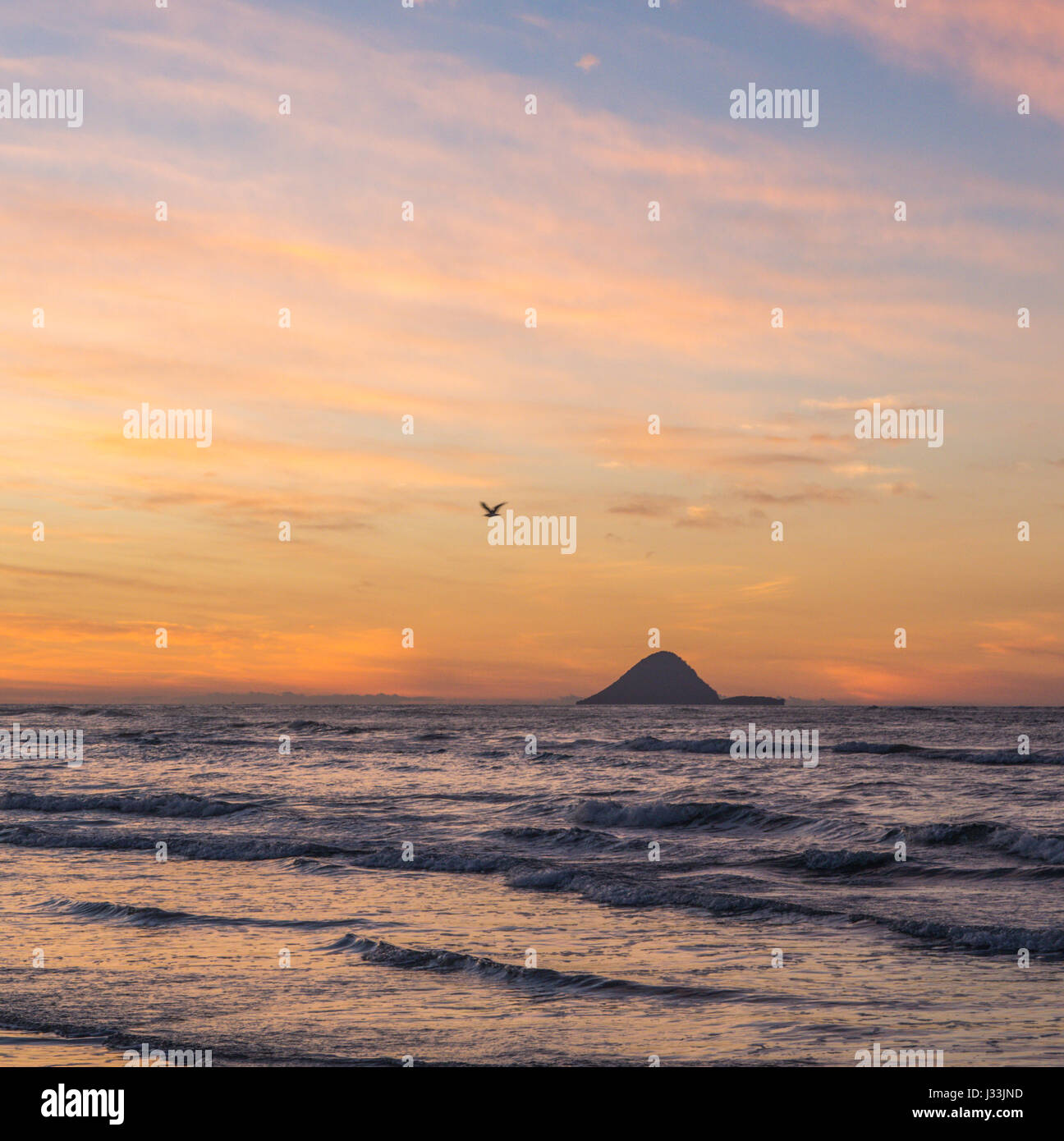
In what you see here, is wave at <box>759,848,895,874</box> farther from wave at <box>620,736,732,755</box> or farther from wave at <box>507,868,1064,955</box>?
wave at <box>620,736,732,755</box>

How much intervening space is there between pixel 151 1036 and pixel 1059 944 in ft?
41.1

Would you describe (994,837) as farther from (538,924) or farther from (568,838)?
(538,924)

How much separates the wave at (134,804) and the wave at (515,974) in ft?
69.1

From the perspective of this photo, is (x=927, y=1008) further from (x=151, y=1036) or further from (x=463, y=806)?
(x=463, y=806)

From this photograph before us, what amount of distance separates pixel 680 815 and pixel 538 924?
651 inches

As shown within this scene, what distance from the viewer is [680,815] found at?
33250 mm

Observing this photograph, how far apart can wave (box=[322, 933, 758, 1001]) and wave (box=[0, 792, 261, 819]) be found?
21.1 meters

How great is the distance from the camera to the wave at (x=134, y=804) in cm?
3534

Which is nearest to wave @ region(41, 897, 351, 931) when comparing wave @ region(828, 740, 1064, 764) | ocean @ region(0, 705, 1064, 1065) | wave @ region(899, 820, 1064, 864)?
ocean @ region(0, 705, 1064, 1065)

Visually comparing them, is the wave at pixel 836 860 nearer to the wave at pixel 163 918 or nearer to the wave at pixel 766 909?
the wave at pixel 766 909
